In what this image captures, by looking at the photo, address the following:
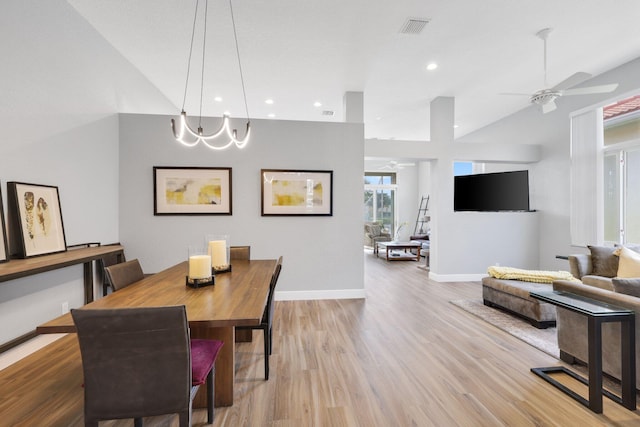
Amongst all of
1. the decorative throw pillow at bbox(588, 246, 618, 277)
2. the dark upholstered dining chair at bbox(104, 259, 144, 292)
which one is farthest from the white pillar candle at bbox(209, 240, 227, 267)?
the decorative throw pillow at bbox(588, 246, 618, 277)

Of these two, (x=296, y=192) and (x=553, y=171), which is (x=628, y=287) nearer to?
(x=296, y=192)

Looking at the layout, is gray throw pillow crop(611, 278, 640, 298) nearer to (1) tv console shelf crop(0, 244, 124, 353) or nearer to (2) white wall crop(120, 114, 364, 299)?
(2) white wall crop(120, 114, 364, 299)

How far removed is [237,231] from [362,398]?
281 centimetres

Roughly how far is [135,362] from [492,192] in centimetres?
618

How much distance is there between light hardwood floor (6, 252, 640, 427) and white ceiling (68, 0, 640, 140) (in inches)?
129

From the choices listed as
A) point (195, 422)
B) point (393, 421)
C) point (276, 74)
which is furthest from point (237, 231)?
point (393, 421)

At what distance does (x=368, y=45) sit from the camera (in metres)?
3.74

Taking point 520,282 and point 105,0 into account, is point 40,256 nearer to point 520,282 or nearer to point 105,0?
point 105,0

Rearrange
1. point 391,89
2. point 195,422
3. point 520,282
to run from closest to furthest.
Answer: point 195,422 → point 520,282 → point 391,89

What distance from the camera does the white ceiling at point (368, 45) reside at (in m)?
3.08

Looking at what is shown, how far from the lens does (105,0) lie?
2.92 metres

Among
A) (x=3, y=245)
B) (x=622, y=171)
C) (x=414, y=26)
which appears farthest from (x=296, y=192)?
(x=622, y=171)

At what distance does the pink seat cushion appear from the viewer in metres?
1.47

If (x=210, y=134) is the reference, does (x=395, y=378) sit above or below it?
below
